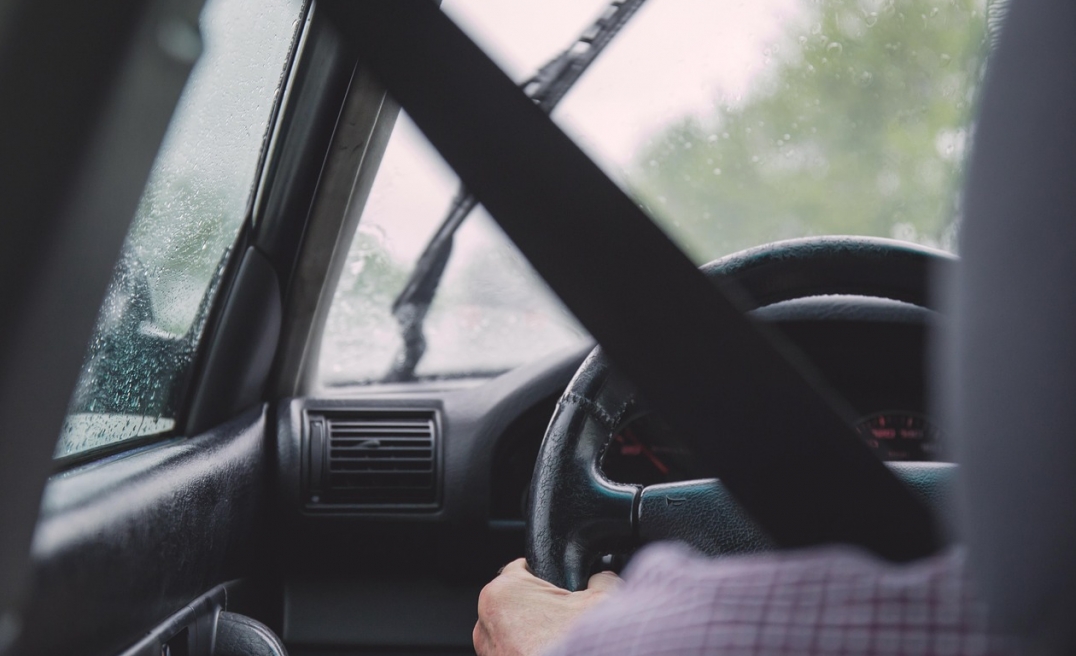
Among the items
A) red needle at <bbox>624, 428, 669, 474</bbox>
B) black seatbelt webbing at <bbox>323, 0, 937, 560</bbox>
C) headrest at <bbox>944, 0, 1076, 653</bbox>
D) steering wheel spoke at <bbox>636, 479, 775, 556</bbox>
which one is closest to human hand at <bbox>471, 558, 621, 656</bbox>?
steering wheel spoke at <bbox>636, 479, 775, 556</bbox>

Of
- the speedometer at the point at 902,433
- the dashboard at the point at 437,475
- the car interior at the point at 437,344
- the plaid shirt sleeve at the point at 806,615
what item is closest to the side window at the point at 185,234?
the car interior at the point at 437,344

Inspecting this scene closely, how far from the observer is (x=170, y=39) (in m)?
0.70

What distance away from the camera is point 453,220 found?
282 centimetres

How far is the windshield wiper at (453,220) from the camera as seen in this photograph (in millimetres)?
2580

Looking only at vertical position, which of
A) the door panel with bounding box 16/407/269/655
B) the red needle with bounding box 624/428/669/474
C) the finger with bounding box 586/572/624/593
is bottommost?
the red needle with bounding box 624/428/669/474

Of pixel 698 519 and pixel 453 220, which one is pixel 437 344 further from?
pixel 698 519

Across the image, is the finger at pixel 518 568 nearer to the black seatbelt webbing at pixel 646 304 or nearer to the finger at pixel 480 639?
the finger at pixel 480 639

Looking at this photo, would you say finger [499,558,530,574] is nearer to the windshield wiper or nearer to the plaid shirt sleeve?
the plaid shirt sleeve

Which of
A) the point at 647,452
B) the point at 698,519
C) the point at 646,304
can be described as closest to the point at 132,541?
the point at 698,519

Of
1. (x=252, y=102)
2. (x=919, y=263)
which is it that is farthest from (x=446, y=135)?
(x=252, y=102)

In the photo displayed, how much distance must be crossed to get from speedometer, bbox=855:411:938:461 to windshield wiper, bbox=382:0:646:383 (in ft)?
3.68

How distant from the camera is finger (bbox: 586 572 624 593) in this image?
4.56ft

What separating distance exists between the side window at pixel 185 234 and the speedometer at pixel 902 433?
5.03ft

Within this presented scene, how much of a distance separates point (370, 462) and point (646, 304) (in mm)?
1941
